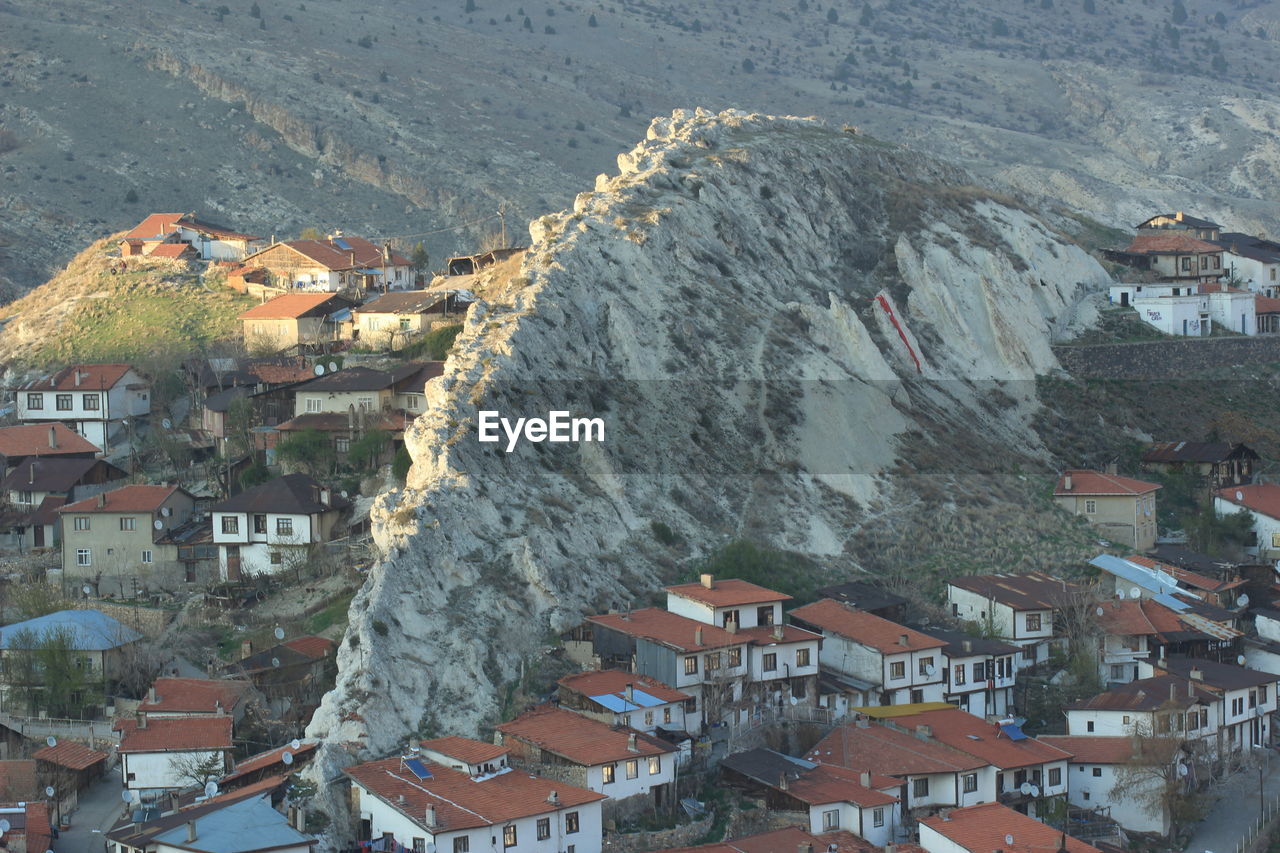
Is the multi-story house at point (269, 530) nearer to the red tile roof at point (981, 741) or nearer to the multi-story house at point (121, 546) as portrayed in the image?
the multi-story house at point (121, 546)

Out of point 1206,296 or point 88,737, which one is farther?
point 1206,296

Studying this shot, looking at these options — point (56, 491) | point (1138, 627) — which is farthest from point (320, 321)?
point (1138, 627)

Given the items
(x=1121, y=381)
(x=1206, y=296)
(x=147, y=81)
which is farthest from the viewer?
(x=147, y=81)

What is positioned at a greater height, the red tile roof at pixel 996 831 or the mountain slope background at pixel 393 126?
the mountain slope background at pixel 393 126

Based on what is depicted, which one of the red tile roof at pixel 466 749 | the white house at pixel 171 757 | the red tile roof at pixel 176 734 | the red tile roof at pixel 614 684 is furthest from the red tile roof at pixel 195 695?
the red tile roof at pixel 614 684

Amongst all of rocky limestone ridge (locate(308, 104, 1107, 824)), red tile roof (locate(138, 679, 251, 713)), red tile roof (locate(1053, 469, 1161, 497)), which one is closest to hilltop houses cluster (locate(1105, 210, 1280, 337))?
rocky limestone ridge (locate(308, 104, 1107, 824))

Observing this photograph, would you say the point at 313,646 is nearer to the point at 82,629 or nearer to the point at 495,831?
the point at 82,629

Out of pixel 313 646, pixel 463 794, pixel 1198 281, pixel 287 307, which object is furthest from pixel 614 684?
pixel 1198 281

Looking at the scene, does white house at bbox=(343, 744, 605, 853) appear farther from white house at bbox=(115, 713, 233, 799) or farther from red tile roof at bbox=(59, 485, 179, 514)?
red tile roof at bbox=(59, 485, 179, 514)

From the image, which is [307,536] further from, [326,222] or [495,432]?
[326,222]
